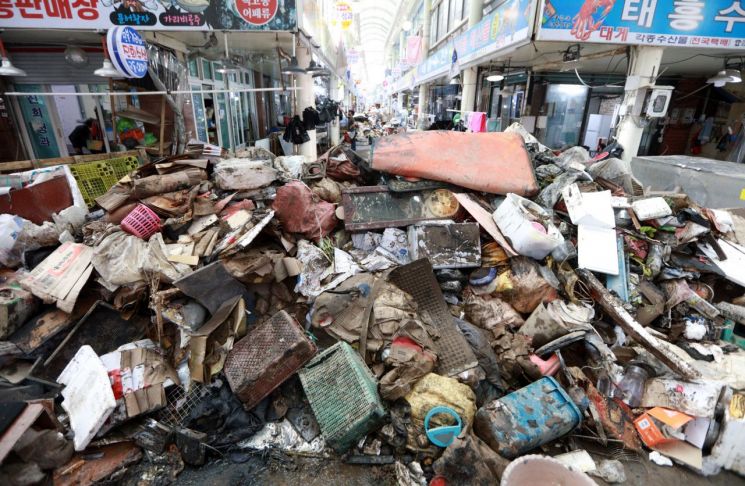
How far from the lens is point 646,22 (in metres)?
6.16

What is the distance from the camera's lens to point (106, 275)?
3186 mm

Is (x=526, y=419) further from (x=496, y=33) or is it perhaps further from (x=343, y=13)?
(x=343, y=13)

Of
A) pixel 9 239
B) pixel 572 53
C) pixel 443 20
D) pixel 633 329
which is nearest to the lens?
pixel 633 329

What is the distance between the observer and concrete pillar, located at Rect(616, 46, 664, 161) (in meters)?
6.49

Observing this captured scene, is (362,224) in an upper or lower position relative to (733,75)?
Result: lower

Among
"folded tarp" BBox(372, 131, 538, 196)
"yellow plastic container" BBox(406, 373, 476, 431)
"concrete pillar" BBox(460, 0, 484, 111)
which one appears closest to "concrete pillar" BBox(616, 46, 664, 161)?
"folded tarp" BBox(372, 131, 538, 196)

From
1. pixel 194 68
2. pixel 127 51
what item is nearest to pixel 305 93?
pixel 194 68

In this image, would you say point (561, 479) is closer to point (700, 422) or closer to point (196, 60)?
point (700, 422)

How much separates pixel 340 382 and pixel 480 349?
1319mm

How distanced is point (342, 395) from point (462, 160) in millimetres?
3262

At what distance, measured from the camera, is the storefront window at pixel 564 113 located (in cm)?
1140

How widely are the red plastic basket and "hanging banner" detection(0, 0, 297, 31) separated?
4.16 m

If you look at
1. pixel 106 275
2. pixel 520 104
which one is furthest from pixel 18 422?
pixel 520 104

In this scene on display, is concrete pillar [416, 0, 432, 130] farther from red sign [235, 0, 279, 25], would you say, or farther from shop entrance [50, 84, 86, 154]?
shop entrance [50, 84, 86, 154]
